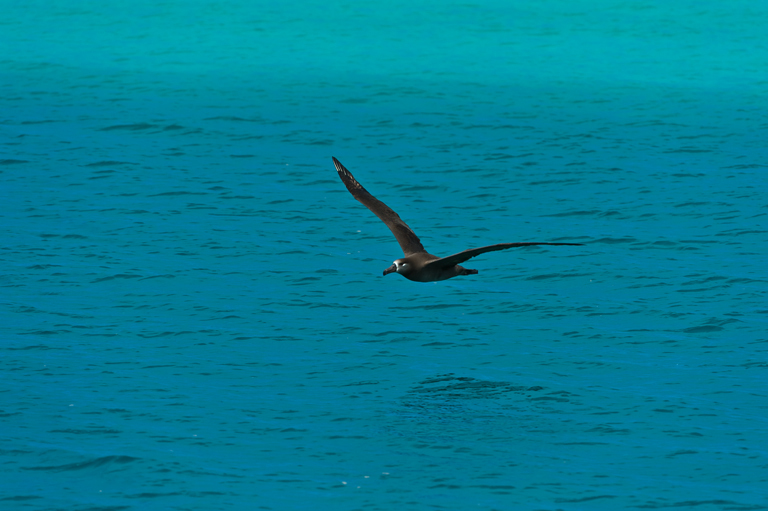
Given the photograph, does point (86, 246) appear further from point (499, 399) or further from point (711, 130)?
point (711, 130)

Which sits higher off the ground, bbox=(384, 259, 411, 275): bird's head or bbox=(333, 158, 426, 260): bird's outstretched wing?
bbox=(333, 158, 426, 260): bird's outstretched wing

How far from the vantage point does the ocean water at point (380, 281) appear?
1805 cm

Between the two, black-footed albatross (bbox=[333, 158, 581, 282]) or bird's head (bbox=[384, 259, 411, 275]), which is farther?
bird's head (bbox=[384, 259, 411, 275])

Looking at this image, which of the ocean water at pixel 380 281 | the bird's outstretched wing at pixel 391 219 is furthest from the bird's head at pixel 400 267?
the ocean water at pixel 380 281

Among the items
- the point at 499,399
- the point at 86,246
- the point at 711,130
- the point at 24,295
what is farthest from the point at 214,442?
the point at 711,130

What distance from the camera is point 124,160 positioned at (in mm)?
37344

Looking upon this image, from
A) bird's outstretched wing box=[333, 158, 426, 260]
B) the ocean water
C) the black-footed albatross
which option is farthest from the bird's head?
the ocean water

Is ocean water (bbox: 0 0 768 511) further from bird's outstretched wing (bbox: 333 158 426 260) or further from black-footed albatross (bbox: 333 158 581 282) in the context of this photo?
bird's outstretched wing (bbox: 333 158 426 260)

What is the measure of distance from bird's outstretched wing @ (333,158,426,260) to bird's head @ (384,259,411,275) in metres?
0.91

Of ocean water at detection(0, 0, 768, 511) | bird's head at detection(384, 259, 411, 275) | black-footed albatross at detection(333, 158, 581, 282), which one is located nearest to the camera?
ocean water at detection(0, 0, 768, 511)

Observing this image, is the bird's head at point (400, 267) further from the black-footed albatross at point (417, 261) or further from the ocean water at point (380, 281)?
the ocean water at point (380, 281)

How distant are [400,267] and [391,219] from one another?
2685 mm

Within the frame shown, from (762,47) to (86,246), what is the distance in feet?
125

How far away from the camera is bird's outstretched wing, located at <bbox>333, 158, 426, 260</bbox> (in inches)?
867
